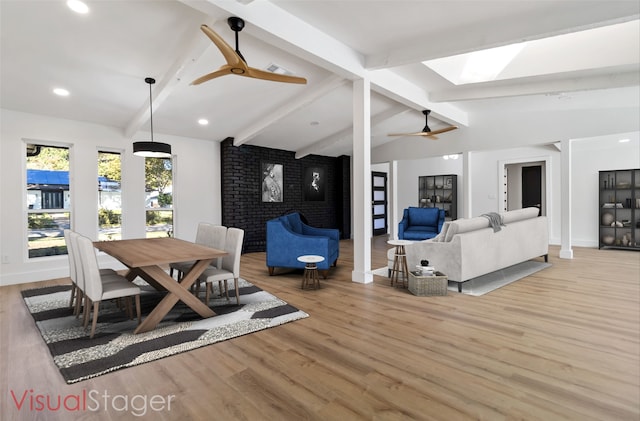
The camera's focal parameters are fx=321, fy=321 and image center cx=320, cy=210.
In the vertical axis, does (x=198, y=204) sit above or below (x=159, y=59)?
below

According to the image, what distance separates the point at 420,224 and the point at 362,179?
362 cm

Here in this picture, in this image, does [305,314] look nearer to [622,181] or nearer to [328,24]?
[328,24]

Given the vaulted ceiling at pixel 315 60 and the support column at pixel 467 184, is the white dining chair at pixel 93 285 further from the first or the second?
the support column at pixel 467 184

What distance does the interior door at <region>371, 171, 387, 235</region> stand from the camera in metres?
10.7

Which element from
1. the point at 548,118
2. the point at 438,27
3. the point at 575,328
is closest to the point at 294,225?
the point at 438,27

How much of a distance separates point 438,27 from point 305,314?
3221 millimetres

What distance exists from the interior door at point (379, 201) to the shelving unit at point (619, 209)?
5.61m

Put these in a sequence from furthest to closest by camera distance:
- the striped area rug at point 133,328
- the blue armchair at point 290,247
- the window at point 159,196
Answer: the window at point 159,196 → the blue armchair at point 290,247 → the striped area rug at point 133,328

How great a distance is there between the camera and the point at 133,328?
2830 millimetres

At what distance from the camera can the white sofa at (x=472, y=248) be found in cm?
384

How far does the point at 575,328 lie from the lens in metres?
2.72

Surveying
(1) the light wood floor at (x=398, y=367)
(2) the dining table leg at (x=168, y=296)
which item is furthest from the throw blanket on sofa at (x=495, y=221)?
(2) the dining table leg at (x=168, y=296)

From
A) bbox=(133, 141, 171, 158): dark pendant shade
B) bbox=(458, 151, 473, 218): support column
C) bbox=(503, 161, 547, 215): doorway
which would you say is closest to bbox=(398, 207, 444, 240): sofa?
bbox=(458, 151, 473, 218): support column

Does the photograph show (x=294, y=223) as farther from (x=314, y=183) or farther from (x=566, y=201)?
(x=566, y=201)
